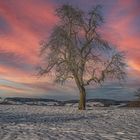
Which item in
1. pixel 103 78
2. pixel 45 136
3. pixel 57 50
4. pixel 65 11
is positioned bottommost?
pixel 45 136

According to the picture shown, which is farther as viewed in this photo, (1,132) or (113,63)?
(113,63)

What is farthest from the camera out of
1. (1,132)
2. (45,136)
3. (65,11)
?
(65,11)

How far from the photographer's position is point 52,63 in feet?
133

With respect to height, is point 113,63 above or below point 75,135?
above

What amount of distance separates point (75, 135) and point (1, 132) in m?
3.04

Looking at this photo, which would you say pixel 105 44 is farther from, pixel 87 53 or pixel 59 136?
pixel 59 136

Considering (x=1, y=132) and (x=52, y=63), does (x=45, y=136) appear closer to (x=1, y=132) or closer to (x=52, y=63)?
(x=1, y=132)

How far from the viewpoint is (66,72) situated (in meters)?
40.3

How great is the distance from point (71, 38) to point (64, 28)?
132cm

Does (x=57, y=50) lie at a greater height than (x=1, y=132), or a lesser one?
greater

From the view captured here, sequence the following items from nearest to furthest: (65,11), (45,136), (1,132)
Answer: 1. (45,136)
2. (1,132)
3. (65,11)

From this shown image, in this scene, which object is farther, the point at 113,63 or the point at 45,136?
the point at 113,63

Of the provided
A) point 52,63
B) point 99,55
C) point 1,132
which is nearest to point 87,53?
point 99,55

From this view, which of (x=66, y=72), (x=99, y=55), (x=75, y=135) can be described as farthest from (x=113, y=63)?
(x=75, y=135)
